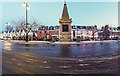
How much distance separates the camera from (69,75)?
35.2 feet

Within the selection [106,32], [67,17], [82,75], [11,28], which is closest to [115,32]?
[106,32]

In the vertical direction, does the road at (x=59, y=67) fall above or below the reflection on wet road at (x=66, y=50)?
below

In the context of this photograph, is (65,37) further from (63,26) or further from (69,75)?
(69,75)

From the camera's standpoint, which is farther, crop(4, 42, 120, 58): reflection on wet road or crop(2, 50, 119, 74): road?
crop(4, 42, 120, 58): reflection on wet road

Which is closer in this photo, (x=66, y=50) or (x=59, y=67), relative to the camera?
(x=59, y=67)

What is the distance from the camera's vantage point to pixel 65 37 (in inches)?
1939

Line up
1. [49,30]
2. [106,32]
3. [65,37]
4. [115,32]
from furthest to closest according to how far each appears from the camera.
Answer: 1. [115,32]
2. [49,30]
3. [106,32]
4. [65,37]

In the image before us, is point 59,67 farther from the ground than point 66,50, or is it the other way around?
point 66,50

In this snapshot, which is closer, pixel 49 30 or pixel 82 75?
pixel 82 75

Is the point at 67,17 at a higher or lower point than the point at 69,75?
higher

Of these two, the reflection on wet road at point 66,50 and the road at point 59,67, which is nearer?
the road at point 59,67

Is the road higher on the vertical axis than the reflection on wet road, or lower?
lower

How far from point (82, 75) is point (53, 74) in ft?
4.85

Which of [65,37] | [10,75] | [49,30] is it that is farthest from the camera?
[49,30]
